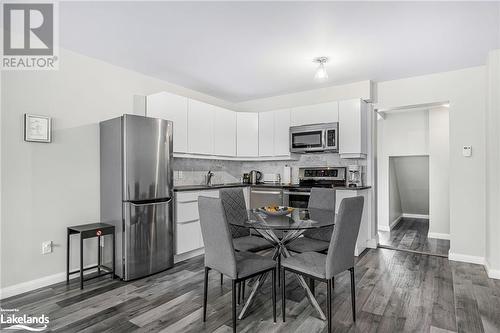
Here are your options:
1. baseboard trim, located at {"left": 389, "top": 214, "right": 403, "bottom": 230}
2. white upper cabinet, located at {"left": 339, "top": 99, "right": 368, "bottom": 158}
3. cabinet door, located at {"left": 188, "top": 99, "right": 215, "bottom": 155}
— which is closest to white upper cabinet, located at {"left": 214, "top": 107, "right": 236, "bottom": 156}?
cabinet door, located at {"left": 188, "top": 99, "right": 215, "bottom": 155}

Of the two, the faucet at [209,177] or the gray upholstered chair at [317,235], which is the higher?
the faucet at [209,177]

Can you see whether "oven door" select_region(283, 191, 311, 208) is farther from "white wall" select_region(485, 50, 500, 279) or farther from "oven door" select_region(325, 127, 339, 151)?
"white wall" select_region(485, 50, 500, 279)

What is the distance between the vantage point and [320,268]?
2.03 metres

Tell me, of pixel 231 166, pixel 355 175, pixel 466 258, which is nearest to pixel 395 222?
pixel 466 258

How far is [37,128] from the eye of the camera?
2.81 m

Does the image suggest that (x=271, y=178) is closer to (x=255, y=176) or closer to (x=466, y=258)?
(x=255, y=176)

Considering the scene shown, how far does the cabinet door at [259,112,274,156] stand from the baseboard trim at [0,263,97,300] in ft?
11.1

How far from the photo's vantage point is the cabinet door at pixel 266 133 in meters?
4.92

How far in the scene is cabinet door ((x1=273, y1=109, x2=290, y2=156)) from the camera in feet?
15.5

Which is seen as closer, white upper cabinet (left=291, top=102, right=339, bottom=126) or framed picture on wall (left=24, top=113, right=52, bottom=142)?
framed picture on wall (left=24, top=113, right=52, bottom=142)

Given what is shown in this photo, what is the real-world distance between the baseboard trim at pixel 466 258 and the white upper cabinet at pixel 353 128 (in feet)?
5.80

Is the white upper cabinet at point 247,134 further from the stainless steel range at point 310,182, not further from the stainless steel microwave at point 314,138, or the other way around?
the stainless steel range at point 310,182

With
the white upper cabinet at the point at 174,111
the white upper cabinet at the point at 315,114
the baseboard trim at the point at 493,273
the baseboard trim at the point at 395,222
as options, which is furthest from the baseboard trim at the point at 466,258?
the white upper cabinet at the point at 174,111

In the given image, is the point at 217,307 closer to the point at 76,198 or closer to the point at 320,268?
the point at 320,268
